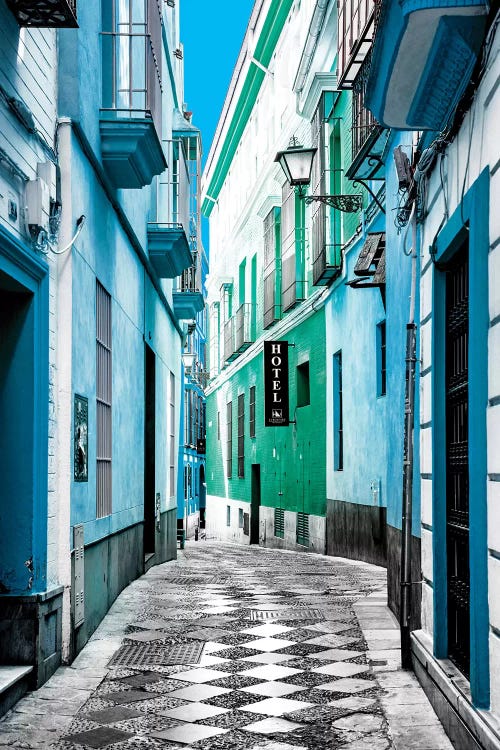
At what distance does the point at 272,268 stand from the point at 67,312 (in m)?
13.8

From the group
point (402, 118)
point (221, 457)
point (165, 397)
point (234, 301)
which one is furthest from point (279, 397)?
point (402, 118)

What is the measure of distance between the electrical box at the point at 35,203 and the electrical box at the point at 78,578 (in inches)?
80.9

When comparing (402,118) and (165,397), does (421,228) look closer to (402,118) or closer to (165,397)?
(402,118)

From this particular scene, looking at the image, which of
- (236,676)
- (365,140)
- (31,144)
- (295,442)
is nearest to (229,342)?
(295,442)

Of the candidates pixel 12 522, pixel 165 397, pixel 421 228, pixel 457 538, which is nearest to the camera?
pixel 457 538

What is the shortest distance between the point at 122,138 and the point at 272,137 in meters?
14.1

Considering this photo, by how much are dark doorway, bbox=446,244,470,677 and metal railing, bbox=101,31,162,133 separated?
3502mm

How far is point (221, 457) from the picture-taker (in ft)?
96.7

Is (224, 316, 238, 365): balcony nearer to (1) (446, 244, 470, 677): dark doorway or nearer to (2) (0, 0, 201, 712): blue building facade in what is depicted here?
(2) (0, 0, 201, 712): blue building facade

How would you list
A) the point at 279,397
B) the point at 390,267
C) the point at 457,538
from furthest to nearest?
the point at 279,397 → the point at 390,267 → the point at 457,538

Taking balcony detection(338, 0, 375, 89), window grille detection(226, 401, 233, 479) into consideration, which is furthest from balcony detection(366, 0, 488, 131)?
window grille detection(226, 401, 233, 479)

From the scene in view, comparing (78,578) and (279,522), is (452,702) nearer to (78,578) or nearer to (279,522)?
(78,578)

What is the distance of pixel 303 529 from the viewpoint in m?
17.9

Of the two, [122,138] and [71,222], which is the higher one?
[122,138]
